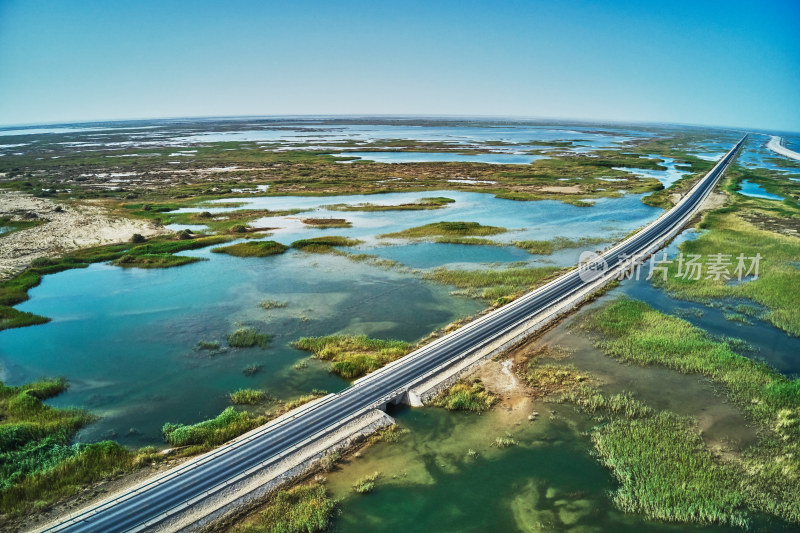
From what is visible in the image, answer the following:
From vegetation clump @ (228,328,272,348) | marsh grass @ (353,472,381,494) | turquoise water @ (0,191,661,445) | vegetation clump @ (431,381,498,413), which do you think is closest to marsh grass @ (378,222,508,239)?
turquoise water @ (0,191,661,445)

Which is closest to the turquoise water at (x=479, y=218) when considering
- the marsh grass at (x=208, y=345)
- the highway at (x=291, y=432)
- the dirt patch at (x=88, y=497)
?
the highway at (x=291, y=432)

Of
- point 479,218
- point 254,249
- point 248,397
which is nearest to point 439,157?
point 479,218

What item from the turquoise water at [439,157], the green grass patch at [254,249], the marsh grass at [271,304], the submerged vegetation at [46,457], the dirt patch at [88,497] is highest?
the turquoise water at [439,157]

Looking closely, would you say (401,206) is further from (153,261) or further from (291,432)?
(291,432)

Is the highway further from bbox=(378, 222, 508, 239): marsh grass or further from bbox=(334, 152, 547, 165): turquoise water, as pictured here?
bbox=(334, 152, 547, 165): turquoise water

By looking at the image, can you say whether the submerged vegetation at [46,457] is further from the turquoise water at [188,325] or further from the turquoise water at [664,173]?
the turquoise water at [664,173]

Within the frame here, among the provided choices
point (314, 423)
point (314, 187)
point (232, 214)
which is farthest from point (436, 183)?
point (314, 423)

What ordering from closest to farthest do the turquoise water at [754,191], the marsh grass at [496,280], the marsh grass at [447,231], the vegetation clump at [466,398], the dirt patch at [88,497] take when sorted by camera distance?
1. the dirt patch at [88,497]
2. the vegetation clump at [466,398]
3. the marsh grass at [496,280]
4. the marsh grass at [447,231]
5. the turquoise water at [754,191]
